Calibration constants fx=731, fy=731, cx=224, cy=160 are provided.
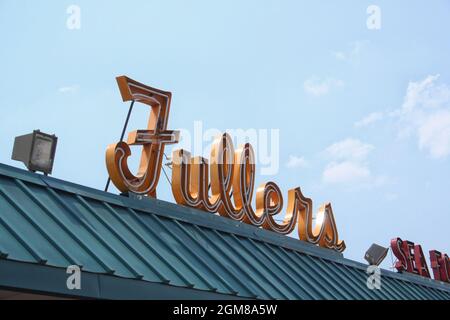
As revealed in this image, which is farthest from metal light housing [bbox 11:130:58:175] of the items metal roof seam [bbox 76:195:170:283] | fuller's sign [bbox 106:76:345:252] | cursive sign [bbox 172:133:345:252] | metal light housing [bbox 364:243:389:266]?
metal light housing [bbox 364:243:389:266]

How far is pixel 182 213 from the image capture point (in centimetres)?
1825

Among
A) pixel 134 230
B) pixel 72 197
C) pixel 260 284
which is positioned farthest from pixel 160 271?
pixel 260 284

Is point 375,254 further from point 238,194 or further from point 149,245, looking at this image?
point 149,245

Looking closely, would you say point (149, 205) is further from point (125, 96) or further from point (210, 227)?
point (125, 96)

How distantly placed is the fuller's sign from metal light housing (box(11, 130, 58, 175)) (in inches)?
97.8

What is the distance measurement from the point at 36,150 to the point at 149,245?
3.17 m

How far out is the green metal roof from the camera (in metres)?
12.4

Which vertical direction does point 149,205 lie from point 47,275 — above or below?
above
